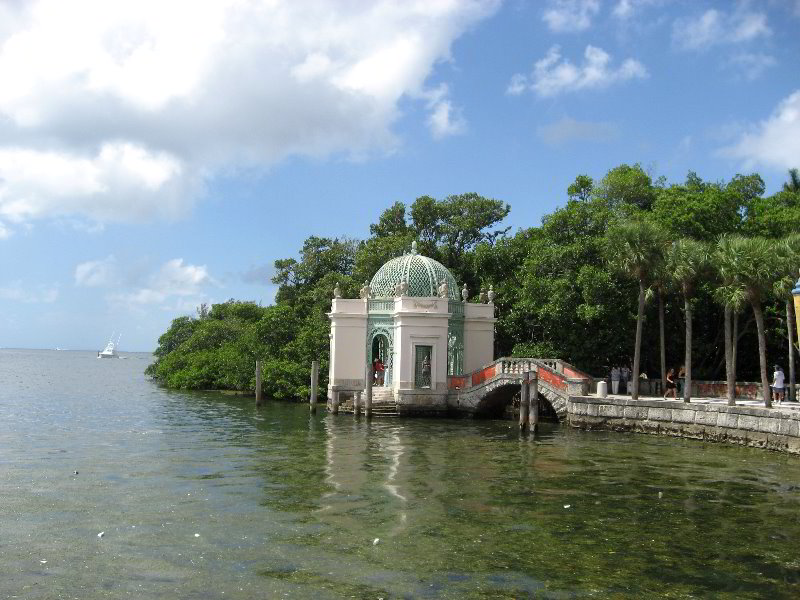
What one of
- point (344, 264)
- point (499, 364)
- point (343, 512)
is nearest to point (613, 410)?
point (499, 364)

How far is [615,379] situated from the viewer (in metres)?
39.7

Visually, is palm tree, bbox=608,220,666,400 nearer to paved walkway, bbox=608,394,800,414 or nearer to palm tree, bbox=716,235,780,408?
paved walkway, bbox=608,394,800,414

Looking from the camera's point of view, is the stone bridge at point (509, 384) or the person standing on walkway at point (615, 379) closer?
the stone bridge at point (509, 384)

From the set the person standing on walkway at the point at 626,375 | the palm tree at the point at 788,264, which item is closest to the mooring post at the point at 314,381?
the person standing on walkway at the point at 626,375

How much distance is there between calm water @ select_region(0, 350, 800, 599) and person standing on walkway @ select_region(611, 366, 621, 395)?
803 cm

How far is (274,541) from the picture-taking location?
14367 millimetres

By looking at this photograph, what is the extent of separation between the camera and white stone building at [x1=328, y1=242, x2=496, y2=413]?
127 ft

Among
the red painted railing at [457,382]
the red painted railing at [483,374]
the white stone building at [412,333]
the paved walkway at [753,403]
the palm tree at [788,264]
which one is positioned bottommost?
the paved walkway at [753,403]

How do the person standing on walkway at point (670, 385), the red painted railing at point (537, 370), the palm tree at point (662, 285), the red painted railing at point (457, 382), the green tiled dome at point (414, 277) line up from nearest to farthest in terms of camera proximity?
the palm tree at point (662, 285) < the red painted railing at point (537, 370) < the person standing on walkway at point (670, 385) < the red painted railing at point (457, 382) < the green tiled dome at point (414, 277)

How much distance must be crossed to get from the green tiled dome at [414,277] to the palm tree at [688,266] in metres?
11.4

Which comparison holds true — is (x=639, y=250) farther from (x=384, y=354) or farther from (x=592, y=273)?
(x=384, y=354)

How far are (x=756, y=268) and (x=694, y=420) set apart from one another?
19.9ft

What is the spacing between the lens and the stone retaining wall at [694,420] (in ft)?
89.0

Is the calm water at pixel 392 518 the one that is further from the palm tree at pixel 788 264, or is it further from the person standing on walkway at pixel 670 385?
the person standing on walkway at pixel 670 385
